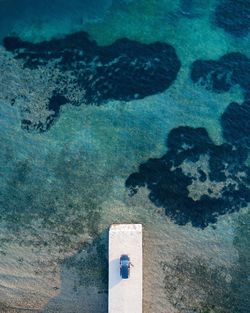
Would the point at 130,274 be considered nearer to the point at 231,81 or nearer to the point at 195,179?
the point at 195,179

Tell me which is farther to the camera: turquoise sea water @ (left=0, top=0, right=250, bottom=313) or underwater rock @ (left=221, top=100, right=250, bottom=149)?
underwater rock @ (left=221, top=100, right=250, bottom=149)

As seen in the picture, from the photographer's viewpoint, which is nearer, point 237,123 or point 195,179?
point 195,179

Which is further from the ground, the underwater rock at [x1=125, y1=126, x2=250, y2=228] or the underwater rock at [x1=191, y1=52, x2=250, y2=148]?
the underwater rock at [x1=191, y1=52, x2=250, y2=148]

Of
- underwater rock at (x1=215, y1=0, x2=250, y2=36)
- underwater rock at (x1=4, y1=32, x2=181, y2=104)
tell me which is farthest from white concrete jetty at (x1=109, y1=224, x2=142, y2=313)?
underwater rock at (x1=215, y1=0, x2=250, y2=36)

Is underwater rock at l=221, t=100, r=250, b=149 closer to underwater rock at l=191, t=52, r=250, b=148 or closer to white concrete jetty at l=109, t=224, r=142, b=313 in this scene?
underwater rock at l=191, t=52, r=250, b=148

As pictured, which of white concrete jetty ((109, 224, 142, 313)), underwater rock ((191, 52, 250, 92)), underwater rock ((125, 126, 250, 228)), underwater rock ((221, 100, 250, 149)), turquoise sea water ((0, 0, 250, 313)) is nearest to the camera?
white concrete jetty ((109, 224, 142, 313))

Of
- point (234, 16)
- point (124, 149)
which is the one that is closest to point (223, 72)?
point (234, 16)

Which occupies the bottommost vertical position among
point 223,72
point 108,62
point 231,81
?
point 231,81
